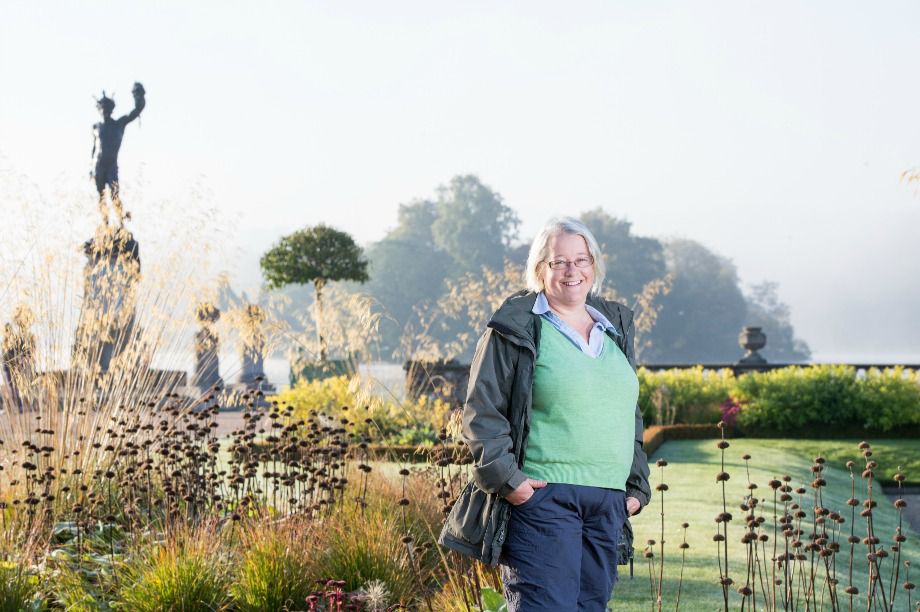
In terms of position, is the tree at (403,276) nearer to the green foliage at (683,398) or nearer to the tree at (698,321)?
the tree at (698,321)

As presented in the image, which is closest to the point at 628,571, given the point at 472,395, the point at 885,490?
the point at 472,395

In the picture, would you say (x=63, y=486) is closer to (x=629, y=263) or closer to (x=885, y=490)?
(x=885, y=490)

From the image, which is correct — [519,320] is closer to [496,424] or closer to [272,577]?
[496,424]

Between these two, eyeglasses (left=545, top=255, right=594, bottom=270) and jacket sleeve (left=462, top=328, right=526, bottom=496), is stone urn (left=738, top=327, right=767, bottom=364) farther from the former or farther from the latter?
jacket sleeve (left=462, top=328, right=526, bottom=496)

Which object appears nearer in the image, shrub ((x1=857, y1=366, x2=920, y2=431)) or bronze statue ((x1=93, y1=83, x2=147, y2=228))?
shrub ((x1=857, y1=366, x2=920, y2=431))

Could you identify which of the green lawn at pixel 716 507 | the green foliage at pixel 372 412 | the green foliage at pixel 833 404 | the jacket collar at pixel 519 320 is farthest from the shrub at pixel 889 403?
the jacket collar at pixel 519 320

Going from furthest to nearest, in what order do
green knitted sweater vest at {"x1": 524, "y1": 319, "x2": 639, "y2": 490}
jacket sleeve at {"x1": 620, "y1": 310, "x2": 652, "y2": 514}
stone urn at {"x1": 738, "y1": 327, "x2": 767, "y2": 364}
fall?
stone urn at {"x1": 738, "y1": 327, "x2": 767, "y2": 364}
jacket sleeve at {"x1": 620, "y1": 310, "x2": 652, "y2": 514}
green knitted sweater vest at {"x1": 524, "y1": 319, "x2": 639, "y2": 490}

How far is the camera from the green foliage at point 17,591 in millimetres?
3767

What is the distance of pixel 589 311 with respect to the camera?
2.76 m

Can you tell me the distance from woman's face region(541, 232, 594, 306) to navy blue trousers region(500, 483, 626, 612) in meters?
0.48

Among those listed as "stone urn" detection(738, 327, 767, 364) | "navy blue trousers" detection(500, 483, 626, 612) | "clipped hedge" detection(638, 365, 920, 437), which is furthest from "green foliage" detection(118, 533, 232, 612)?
"stone urn" detection(738, 327, 767, 364)

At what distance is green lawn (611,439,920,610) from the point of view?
4738 mm

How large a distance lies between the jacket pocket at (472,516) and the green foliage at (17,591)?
6.82 ft

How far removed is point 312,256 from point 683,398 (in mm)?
8498
